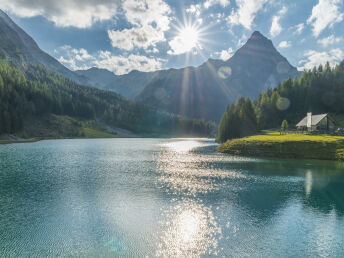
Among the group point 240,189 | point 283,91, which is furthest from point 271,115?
point 240,189

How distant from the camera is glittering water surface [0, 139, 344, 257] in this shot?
1700cm

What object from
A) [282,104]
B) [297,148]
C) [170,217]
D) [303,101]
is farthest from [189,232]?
[303,101]

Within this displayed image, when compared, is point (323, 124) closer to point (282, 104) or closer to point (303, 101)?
point (282, 104)

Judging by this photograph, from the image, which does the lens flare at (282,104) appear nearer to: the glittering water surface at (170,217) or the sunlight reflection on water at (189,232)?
the glittering water surface at (170,217)

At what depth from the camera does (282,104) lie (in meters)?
174

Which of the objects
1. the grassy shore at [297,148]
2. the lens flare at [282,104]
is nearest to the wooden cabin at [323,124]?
the grassy shore at [297,148]

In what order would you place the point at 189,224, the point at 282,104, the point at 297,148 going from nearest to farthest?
the point at 189,224, the point at 297,148, the point at 282,104

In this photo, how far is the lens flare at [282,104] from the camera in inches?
6796

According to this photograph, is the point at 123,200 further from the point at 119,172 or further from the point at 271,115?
the point at 271,115

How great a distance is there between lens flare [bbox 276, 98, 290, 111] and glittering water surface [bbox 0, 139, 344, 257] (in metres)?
144

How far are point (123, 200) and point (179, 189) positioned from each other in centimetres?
959

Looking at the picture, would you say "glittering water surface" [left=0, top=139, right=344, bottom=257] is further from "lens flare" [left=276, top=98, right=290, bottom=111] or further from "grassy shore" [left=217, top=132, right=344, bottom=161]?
"lens flare" [left=276, top=98, right=290, bottom=111]

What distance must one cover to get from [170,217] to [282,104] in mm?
176807

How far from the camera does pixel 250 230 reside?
66.7 ft
